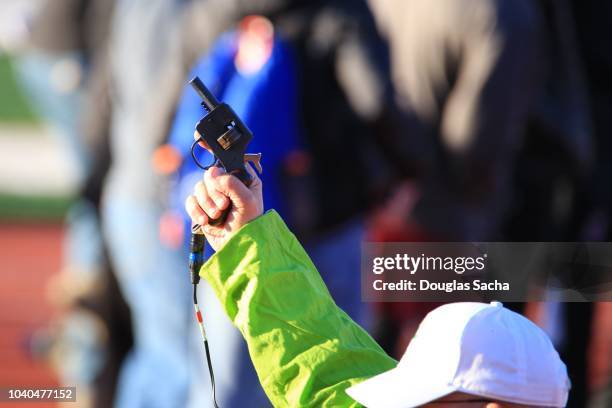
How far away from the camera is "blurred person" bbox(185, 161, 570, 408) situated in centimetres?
204

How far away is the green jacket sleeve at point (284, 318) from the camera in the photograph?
7.22 feet

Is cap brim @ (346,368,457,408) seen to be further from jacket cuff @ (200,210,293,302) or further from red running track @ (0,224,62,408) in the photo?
red running track @ (0,224,62,408)

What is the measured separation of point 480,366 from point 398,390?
128 mm

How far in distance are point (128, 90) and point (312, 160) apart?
2.25ft

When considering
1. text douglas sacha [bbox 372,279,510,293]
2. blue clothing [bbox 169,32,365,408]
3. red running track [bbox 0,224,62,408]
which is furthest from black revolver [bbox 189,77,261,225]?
red running track [bbox 0,224,62,408]

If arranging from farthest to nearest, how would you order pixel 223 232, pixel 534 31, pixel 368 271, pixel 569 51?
pixel 569 51, pixel 534 31, pixel 368 271, pixel 223 232

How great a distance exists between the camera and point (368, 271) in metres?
3.76

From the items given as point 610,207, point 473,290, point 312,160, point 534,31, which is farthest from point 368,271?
point 610,207

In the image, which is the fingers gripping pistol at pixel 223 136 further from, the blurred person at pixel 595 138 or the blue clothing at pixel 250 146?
the blurred person at pixel 595 138

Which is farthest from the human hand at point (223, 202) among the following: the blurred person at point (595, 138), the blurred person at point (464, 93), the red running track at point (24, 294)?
the red running track at point (24, 294)

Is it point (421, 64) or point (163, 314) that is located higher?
point (421, 64)

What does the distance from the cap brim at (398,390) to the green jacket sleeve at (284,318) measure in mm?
99

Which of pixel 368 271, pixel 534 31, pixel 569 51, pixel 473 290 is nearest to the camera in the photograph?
pixel 473 290

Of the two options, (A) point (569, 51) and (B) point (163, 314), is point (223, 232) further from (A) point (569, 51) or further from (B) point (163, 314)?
(A) point (569, 51)
